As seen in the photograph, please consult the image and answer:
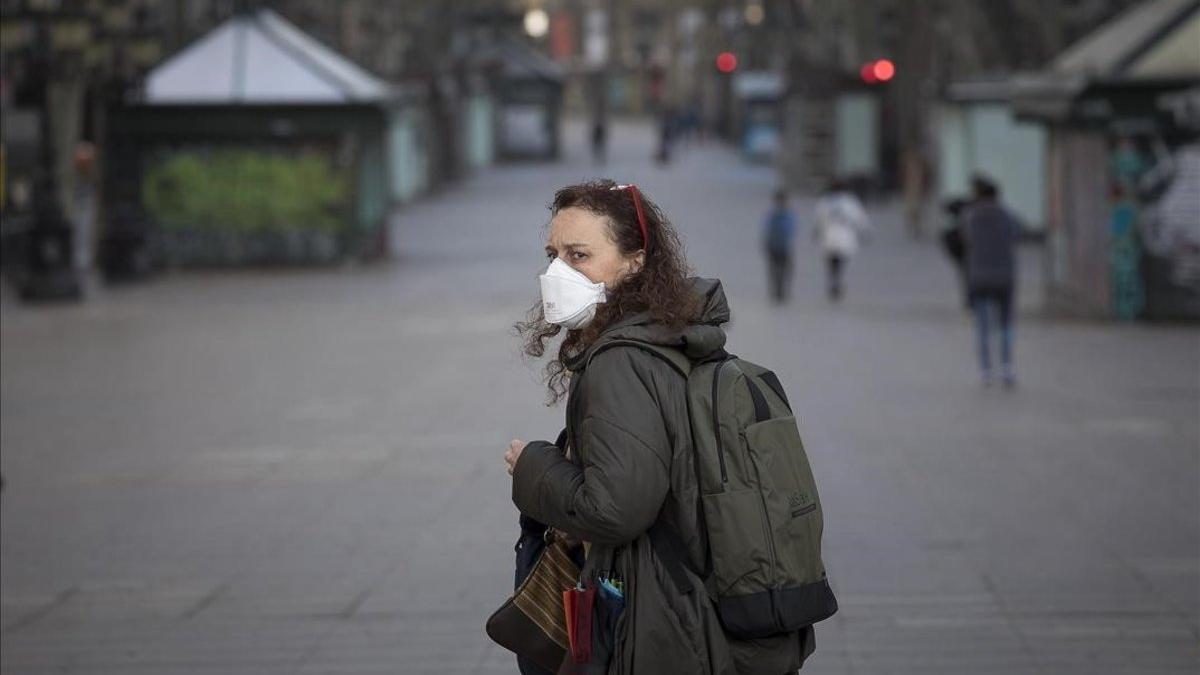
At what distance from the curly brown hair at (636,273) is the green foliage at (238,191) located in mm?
26275

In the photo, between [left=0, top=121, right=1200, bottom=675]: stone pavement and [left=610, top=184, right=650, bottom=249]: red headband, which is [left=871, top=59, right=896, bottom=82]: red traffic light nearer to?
[left=0, top=121, right=1200, bottom=675]: stone pavement

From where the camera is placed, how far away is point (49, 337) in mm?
19688

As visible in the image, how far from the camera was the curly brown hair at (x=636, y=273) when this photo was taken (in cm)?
369

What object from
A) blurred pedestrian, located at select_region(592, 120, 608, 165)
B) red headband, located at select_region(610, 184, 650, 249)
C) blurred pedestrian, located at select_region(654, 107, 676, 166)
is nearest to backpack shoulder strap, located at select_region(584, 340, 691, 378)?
red headband, located at select_region(610, 184, 650, 249)

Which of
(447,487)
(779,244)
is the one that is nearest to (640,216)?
(447,487)

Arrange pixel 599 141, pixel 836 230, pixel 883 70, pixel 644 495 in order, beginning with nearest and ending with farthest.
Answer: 1. pixel 644 495
2. pixel 836 230
3. pixel 883 70
4. pixel 599 141

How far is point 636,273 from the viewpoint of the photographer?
377cm

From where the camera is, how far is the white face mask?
3.72 meters

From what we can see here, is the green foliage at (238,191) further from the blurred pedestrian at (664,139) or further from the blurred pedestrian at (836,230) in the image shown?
the blurred pedestrian at (664,139)

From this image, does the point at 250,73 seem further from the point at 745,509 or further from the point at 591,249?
the point at 745,509

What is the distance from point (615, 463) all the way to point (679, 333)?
0.27 metres

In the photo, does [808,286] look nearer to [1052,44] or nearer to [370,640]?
[1052,44]

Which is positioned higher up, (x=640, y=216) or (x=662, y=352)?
(x=640, y=216)

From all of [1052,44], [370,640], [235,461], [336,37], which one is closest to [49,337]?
[235,461]
